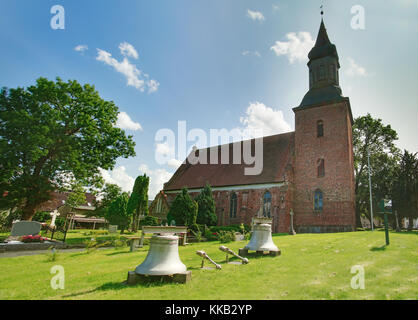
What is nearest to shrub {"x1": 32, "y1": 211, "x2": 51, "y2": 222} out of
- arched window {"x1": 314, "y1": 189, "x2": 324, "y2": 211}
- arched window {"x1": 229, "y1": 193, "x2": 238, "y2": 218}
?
arched window {"x1": 229, "y1": 193, "x2": 238, "y2": 218}

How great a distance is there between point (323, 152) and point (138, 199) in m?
21.7

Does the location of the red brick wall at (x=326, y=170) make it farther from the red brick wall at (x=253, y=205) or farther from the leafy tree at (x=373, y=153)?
the leafy tree at (x=373, y=153)

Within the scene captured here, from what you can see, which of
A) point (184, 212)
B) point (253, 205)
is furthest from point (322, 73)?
point (184, 212)

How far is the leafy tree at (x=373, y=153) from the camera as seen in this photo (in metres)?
32.1

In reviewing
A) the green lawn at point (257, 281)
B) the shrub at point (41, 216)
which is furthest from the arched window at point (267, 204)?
the shrub at point (41, 216)

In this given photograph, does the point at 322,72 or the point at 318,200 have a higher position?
the point at 322,72

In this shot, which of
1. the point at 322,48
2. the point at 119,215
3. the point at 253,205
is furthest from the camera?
the point at 119,215

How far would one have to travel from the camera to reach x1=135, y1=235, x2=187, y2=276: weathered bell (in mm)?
5719

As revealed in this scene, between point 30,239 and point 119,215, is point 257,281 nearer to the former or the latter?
point 30,239

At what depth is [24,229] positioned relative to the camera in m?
14.9

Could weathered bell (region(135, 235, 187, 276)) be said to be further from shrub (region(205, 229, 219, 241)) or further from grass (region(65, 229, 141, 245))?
shrub (region(205, 229, 219, 241))

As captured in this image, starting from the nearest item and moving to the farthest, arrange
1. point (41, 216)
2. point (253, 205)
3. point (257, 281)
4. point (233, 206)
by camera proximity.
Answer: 1. point (257, 281)
2. point (253, 205)
3. point (233, 206)
4. point (41, 216)

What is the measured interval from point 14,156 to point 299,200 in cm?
2424
